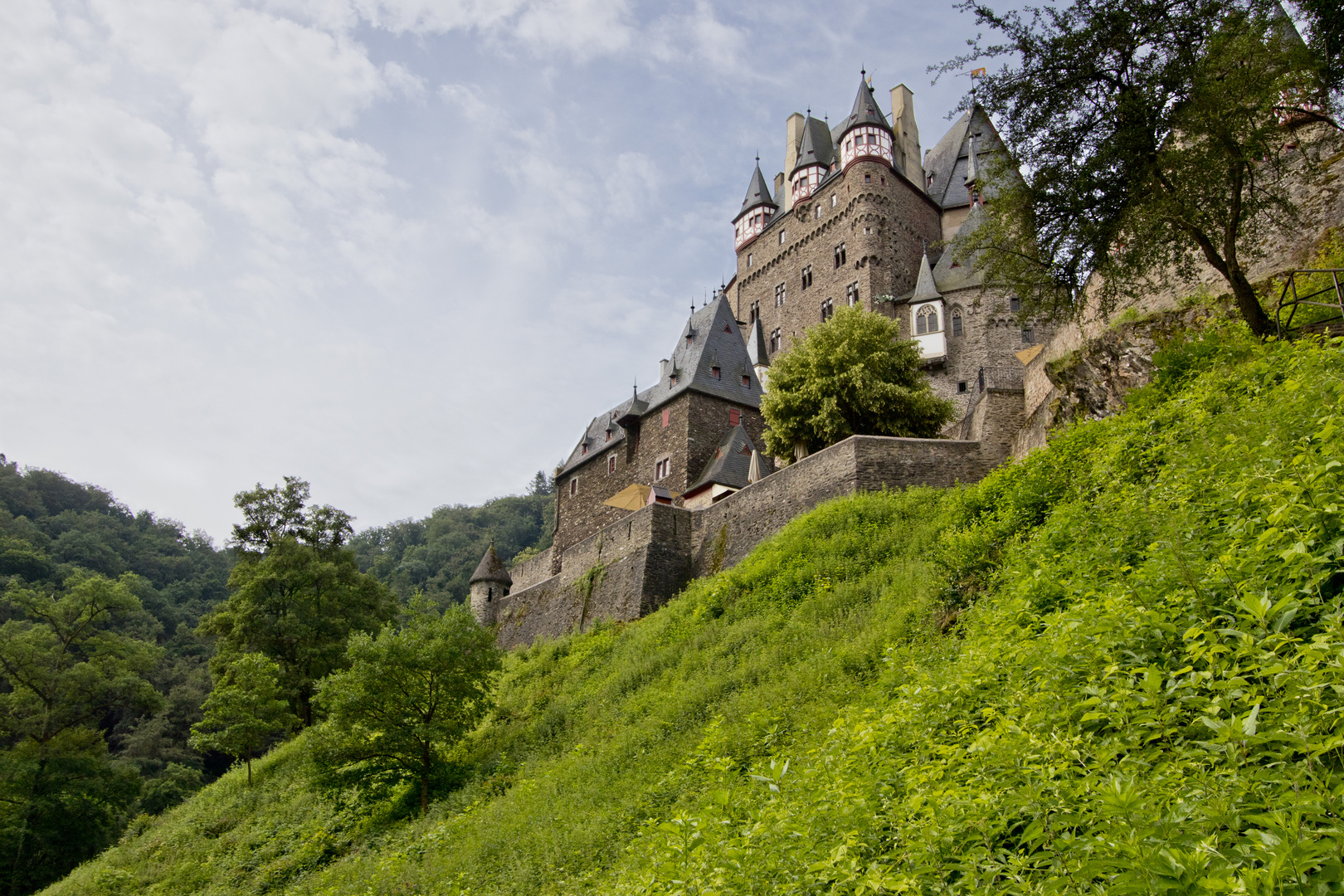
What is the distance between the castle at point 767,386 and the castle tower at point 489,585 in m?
0.07

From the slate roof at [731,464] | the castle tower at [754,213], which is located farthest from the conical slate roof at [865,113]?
the slate roof at [731,464]

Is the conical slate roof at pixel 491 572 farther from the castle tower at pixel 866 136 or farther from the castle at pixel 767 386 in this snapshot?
the castle tower at pixel 866 136

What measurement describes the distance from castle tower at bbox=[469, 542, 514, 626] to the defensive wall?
18.4ft

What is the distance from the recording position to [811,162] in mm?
47406

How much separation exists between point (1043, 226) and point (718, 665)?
8.37 m

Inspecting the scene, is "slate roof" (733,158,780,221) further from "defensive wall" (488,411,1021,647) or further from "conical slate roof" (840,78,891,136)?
"defensive wall" (488,411,1021,647)

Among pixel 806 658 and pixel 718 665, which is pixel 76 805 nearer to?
pixel 718 665

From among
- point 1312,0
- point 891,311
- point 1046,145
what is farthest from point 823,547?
point 891,311

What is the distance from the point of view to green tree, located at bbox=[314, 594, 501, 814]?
1634 centimetres

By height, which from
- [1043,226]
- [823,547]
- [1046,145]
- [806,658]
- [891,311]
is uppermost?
[891,311]

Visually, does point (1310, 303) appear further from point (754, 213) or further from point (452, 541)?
point (452, 541)

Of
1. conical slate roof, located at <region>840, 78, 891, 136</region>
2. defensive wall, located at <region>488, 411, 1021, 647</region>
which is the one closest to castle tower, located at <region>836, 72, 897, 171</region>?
conical slate roof, located at <region>840, 78, 891, 136</region>

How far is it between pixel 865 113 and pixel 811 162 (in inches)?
152

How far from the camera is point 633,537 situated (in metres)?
24.1
